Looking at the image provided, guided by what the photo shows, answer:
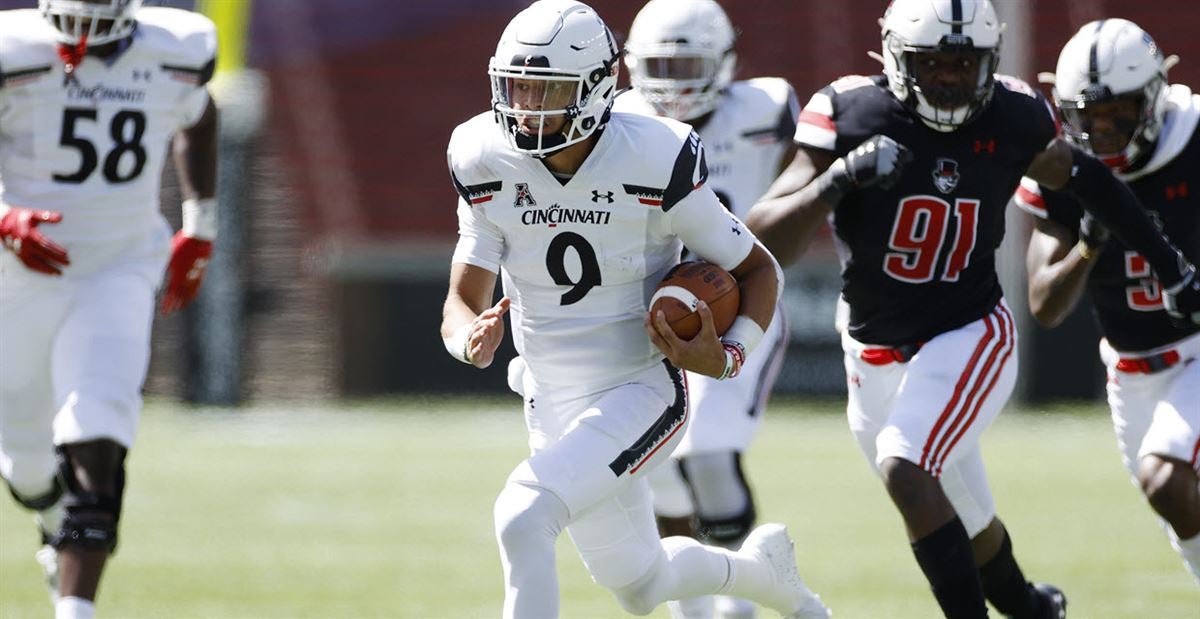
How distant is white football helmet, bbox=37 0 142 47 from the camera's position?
19.3 ft

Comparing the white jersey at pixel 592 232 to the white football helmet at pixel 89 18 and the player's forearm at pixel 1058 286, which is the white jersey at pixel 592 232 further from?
the white football helmet at pixel 89 18

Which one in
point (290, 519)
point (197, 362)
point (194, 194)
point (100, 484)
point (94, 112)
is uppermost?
point (94, 112)

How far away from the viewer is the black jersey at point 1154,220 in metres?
6.08

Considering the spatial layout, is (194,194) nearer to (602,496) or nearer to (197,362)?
(602,496)

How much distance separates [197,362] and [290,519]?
5.18 m

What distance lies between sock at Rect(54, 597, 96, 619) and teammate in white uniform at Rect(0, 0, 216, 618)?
0.51 meters

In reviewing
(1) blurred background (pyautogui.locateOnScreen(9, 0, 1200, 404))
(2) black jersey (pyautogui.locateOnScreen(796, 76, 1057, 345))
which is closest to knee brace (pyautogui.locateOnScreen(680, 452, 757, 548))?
(2) black jersey (pyautogui.locateOnScreen(796, 76, 1057, 345))

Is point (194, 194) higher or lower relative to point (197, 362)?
higher

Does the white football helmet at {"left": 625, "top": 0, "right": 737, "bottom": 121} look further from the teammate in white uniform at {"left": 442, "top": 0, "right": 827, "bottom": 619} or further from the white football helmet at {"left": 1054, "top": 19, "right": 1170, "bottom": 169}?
the teammate in white uniform at {"left": 442, "top": 0, "right": 827, "bottom": 619}

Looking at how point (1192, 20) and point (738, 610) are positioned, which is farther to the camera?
point (1192, 20)

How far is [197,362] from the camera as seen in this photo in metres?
14.4

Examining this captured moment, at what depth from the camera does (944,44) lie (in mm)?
5430

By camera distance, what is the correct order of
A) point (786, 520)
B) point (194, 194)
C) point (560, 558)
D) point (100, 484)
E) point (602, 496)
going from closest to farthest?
point (602, 496) → point (100, 484) → point (194, 194) → point (560, 558) → point (786, 520)

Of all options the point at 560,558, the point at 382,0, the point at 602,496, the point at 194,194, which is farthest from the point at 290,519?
the point at 382,0
